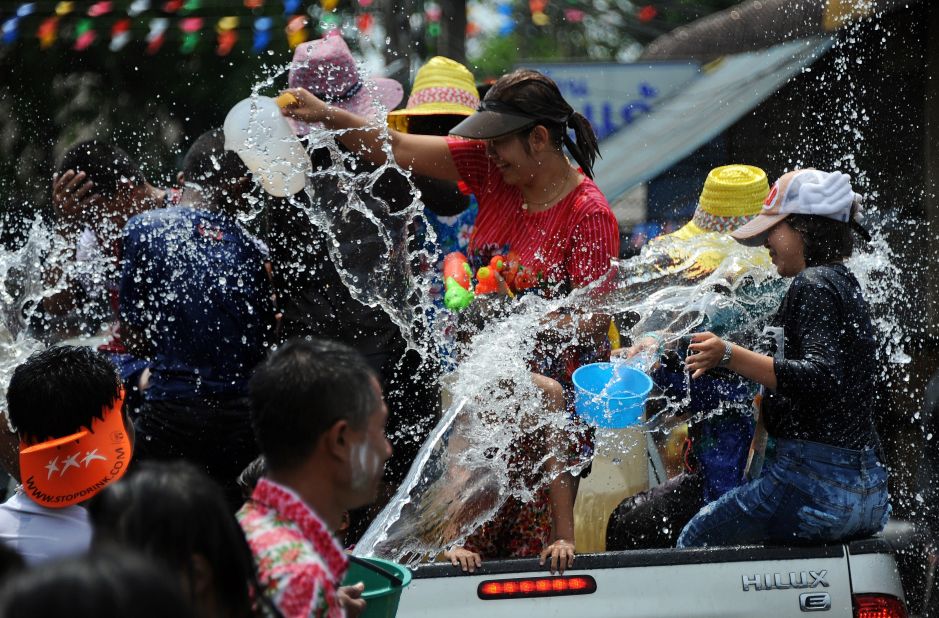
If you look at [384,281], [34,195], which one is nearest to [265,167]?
[384,281]

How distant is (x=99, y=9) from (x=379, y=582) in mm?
10113

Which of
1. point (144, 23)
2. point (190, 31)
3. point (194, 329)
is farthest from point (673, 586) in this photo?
point (144, 23)

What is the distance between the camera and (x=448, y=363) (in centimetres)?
417

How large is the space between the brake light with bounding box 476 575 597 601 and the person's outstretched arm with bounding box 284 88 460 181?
161 cm

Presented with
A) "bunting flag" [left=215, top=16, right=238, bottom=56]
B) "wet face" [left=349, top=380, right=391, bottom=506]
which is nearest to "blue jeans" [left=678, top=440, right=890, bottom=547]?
"wet face" [left=349, top=380, right=391, bottom=506]

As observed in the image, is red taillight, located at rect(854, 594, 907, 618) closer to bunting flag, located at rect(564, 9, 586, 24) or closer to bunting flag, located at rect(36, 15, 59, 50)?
bunting flag, located at rect(36, 15, 59, 50)

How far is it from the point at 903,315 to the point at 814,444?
542 centimetres

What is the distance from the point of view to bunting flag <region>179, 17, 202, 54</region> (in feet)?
38.5

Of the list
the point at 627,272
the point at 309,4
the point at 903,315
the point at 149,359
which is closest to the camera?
the point at 627,272

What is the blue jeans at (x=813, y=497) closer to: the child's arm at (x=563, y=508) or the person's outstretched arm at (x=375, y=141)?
the child's arm at (x=563, y=508)

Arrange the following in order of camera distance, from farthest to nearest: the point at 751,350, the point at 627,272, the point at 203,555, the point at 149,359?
the point at 149,359 < the point at 627,272 < the point at 751,350 < the point at 203,555

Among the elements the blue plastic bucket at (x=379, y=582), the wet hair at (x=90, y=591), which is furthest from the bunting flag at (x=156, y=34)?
the wet hair at (x=90, y=591)

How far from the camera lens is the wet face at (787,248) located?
3.67 metres

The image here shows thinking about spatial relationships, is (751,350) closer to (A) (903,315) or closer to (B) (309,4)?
(A) (903,315)
